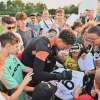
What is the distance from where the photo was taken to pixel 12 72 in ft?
13.3

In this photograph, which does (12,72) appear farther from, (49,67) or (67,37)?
(67,37)

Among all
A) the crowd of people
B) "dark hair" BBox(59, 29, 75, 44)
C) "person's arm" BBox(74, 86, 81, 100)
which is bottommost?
"person's arm" BBox(74, 86, 81, 100)

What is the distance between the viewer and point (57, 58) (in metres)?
4.66

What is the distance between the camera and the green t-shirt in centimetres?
385

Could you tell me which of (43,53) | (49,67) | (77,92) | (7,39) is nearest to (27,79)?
(43,53)

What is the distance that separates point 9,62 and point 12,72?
121 mm

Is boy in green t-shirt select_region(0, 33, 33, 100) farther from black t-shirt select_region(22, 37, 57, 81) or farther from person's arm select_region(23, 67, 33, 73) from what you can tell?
black t-shirt select_region(22, 37, 57, 81)

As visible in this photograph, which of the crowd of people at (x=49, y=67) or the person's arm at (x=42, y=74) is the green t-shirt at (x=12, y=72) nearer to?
the crowd of people at (x=49, y=67)

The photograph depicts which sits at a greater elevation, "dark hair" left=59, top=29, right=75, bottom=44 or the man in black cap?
"dark hair" left=59, top=29, right=75, bottom=44

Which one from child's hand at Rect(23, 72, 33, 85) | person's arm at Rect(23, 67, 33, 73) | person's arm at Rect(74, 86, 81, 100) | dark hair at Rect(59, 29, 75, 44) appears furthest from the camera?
person's arm at Rect(74, 86, 81, 100)

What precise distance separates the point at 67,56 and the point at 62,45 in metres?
1.16

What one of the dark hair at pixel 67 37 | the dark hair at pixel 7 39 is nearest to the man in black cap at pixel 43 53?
the dark hair at pixel 67 37

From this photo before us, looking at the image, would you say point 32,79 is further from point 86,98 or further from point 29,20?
point 29,20

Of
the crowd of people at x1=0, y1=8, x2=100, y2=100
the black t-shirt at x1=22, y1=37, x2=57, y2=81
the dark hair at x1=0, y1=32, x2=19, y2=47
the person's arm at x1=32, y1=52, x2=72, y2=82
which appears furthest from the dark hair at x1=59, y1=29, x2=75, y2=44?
the dark hair at x1=0, y1=32, x2=19, y2=47
